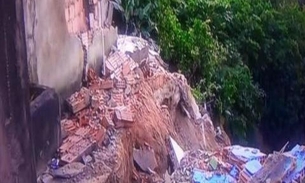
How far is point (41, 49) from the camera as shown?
497 cm

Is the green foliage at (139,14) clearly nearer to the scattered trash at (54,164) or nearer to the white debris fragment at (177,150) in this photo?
the white debris fragment at (177,150)

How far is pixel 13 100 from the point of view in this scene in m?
2.42

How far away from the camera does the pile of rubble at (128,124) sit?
16.1 feet

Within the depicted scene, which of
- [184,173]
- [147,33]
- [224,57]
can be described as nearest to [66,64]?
[184,173]

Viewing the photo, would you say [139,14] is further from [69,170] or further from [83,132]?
[69,170]

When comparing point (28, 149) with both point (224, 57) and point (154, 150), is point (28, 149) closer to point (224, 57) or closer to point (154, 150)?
point (154, 150)

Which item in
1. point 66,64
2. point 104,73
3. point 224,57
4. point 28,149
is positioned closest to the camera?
point 28,149

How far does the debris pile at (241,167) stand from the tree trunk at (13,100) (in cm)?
291

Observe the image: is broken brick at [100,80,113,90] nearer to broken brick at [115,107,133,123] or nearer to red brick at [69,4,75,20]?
broken brick at [115,107,133,123]

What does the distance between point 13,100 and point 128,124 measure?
3.13 m

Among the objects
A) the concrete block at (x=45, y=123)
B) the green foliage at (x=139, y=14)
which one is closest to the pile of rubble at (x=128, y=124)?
the concrete block at (x=45, y=123)

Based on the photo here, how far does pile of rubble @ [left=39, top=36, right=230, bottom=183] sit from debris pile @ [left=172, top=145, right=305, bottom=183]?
236mm

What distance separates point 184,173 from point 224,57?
422cm

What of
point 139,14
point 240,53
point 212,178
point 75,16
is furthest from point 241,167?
point 240,53
